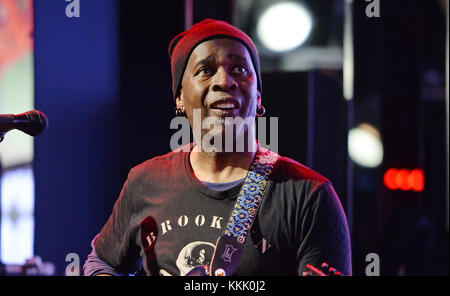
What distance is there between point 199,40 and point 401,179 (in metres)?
3.01

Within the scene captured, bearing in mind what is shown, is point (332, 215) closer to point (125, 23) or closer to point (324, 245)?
point (324, 245)

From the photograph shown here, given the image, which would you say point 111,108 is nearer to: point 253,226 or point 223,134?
point 223,134

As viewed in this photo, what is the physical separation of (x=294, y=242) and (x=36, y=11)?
5.74ft

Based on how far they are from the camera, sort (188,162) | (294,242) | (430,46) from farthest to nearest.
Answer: (430,46)
(188,162)
(294,242)

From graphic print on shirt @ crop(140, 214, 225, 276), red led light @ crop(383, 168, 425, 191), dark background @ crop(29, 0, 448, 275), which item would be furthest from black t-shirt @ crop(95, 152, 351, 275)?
red led light @ crop(383, 168, 425, 191)

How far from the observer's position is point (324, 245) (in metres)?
1.79

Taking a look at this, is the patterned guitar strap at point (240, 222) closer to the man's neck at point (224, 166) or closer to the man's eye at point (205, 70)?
the man's neck at point (224, 166)

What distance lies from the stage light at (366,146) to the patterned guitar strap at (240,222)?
265 centimetres

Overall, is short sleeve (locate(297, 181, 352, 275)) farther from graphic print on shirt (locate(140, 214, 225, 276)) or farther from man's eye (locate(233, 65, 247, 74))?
man's eye (locate(233, 65, 247, 74))

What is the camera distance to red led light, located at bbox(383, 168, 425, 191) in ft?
14.2

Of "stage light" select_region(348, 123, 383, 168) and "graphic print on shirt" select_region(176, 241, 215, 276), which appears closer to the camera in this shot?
"graphic print on shirt" select_region(176, 241, 215, 276)

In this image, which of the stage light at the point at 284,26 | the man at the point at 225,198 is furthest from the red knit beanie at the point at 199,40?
the stage light at the point at 284,26

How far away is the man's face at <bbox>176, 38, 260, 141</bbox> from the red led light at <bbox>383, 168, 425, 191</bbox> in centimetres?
275
